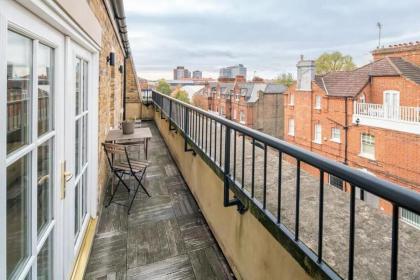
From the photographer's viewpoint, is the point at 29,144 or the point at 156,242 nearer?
the point at 29,144

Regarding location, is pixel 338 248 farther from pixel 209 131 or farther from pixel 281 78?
pixel 281 78

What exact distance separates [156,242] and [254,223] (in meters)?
1.26

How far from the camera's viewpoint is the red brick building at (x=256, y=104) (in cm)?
2175

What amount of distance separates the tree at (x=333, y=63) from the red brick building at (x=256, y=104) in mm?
4030

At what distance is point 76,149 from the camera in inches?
82.5

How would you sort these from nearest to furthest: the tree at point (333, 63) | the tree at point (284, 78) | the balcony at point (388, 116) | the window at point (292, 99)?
the balcony at point (388, 116) < the window at point (292, 99) < the tree at point (333, 63) < the tree at point (284, 78)

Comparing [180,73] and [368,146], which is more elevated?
[180,73]

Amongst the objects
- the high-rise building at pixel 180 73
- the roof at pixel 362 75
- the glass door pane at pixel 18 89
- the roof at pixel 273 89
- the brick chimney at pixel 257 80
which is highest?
→ the high-rise building at pixel 180 73

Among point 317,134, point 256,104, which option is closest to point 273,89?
point 256,104

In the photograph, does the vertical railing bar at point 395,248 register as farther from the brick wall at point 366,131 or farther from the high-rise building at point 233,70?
the high-rise building at point 233,70

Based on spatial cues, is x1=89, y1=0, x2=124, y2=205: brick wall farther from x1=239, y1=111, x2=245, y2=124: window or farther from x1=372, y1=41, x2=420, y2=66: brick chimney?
x1=239, y1=111, x2=245, y2=124: window

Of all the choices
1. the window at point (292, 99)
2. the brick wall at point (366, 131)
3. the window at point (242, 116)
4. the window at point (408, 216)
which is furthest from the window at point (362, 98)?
the window at point (408, 216)

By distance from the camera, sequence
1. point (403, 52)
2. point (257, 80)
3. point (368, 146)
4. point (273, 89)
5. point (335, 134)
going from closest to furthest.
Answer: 1. point (368, 146)
2. point (403, 52)
3. point (335, 134)
4. point (273, 89)
5. point (257, 80)

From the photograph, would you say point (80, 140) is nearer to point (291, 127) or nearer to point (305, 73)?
point (305, 73)
